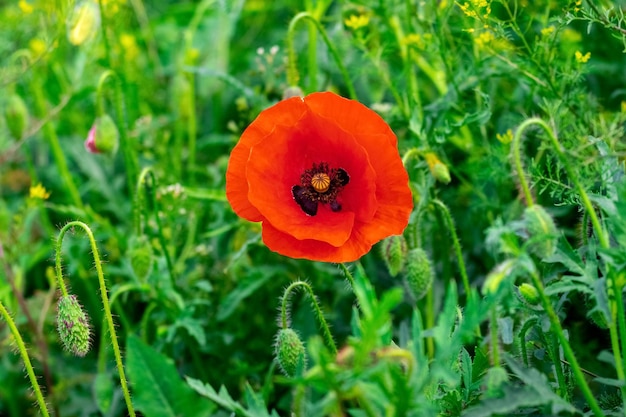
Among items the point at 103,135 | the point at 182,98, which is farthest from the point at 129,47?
the point at 103,135

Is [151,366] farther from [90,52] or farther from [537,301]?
[90,52]

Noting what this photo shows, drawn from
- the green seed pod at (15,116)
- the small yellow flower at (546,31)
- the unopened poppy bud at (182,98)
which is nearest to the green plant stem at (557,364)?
the small yellow flower at (546,31)

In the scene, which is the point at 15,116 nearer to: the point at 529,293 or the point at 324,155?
the point at 324,155

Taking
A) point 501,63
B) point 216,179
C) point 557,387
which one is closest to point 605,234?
point 557,387

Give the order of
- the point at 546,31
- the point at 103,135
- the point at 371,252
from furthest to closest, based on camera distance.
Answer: the point at 371,252
the point at 103,135
the point at 546,31

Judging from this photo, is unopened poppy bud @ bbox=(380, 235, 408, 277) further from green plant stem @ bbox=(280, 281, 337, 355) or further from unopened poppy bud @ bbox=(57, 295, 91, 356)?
unopened poppy bud @ bbox=(57, 295, 91, 356)
